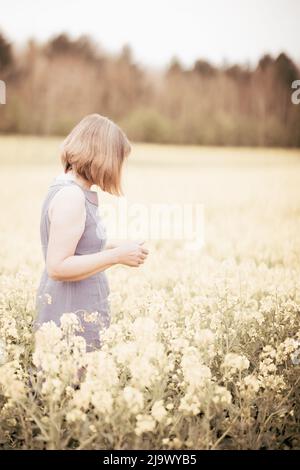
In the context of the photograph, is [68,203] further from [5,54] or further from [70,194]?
[5,54]

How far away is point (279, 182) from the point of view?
1218 centimetres

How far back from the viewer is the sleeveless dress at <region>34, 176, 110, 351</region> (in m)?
2.88

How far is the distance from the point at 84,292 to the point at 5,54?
10.1 meters

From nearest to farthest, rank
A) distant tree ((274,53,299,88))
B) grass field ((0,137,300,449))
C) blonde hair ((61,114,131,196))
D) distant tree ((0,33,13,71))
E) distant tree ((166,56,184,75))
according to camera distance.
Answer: grass field ((0,137,300,449)) → blonde hair ((61,114,131,196)) → distant tree ((274,53,299,88)) → distant tree ((0,33,13,71)) → distant tree ((166,56,184,75))

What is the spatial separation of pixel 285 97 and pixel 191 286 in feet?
26.5

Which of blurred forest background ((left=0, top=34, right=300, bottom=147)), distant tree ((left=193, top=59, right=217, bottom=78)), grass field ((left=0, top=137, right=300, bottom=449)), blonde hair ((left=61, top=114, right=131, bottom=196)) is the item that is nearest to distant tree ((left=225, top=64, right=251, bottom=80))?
blurred forest background ((left=0, top=34, right=300, bottom=147))

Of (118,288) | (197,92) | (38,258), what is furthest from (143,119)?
(118,288)

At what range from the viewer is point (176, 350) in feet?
9.12

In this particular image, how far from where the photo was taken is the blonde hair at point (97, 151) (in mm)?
2822

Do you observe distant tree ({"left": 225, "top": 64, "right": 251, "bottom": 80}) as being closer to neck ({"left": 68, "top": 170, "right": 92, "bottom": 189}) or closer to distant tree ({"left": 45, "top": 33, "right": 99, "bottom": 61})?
distant tree ({"left": 45, "top": 33, "right": 99, "bottom": 61})

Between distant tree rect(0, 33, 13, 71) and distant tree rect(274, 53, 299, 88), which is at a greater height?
distant tree rect(0, 33, 13, 71)

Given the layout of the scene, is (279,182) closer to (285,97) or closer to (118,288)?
(285,97)

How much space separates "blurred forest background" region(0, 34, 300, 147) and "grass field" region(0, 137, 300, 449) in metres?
4.40

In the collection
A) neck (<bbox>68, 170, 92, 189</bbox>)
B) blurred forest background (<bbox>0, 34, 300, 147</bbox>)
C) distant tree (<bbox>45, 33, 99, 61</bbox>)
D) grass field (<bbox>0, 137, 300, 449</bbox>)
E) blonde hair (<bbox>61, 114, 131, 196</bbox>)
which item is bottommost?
grass field (<bbox>0, 137, 300, 449</bbox>)
